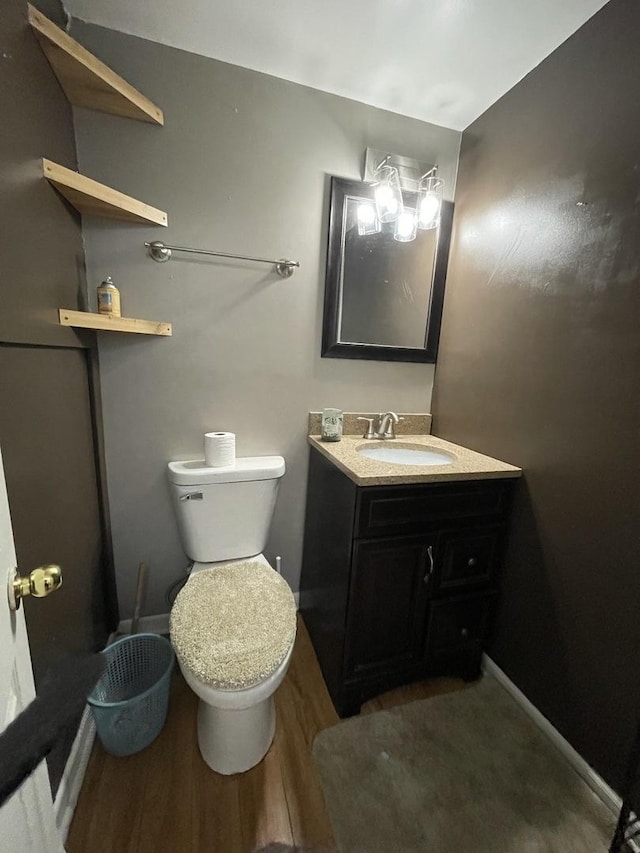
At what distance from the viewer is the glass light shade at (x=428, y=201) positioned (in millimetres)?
1446

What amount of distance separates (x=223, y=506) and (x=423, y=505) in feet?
2.47

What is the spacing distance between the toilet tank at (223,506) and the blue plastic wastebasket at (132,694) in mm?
343

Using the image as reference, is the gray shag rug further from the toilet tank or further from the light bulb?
the light bulb

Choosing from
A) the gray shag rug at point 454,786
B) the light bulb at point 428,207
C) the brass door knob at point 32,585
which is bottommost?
the gray shag rug at point 454,786

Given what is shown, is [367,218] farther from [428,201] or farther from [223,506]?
[223,506]

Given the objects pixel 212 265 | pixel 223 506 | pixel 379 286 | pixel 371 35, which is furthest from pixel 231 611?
pixel 371 35

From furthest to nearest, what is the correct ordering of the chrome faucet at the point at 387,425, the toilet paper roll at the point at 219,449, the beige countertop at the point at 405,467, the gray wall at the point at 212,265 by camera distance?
the chrome faucet at the point at 387,425 < the toilet paper roll at the point at 219,449 < the gray wall at the point at 212,265 < the beige countertop at the point at 405,467

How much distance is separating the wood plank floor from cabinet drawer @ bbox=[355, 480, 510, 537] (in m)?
0.75

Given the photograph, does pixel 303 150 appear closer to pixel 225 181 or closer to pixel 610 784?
pixel 225 181

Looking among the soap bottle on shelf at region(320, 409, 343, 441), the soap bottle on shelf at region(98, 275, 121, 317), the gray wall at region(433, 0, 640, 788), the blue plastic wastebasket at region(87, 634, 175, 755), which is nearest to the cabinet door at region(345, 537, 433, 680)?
the gray wall at region(433, 0, 640, 788)

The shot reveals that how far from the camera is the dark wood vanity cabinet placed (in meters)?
1.15

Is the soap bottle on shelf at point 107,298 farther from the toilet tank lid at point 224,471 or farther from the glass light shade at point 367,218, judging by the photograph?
the glass light shade at point 367,218

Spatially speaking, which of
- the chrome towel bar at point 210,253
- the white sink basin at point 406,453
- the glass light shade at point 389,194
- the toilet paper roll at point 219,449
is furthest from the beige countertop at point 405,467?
the glass light shade at point 389,194

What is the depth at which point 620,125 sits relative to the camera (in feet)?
3.20
